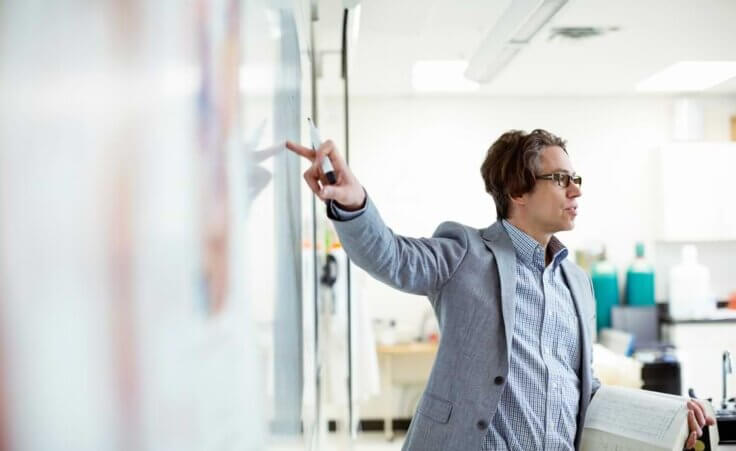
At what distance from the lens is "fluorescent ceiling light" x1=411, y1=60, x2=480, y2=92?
14.1 ft

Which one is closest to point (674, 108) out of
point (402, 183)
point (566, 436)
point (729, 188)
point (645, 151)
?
point (645, 151)

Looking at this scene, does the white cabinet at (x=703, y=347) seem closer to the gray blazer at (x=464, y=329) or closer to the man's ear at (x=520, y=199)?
the man's ear at (x=520, y=199)

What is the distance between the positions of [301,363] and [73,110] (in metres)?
1.17

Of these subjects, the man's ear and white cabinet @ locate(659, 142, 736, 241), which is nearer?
the man's ear

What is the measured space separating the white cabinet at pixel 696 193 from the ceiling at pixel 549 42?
19.7 inches

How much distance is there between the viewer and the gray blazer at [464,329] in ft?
4.48

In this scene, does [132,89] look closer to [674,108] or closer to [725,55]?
[725,55]

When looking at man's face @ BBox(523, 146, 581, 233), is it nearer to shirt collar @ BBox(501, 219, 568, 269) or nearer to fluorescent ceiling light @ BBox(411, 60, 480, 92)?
shirt collar @ BBox(501, 219, 568, 269)

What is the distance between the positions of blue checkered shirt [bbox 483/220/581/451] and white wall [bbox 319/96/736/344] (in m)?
3.49

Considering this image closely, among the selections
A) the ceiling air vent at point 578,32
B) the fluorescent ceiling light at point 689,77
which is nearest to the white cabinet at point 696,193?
the fluorescent ceiling light at point 689,77

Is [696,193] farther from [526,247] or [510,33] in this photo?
[526,247]

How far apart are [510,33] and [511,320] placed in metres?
1.62

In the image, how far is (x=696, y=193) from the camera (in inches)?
196

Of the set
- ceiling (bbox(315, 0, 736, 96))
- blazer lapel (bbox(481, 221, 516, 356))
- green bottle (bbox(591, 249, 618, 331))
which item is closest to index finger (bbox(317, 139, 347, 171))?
blazer lapel (bbox(481, 221, 516, 356))
